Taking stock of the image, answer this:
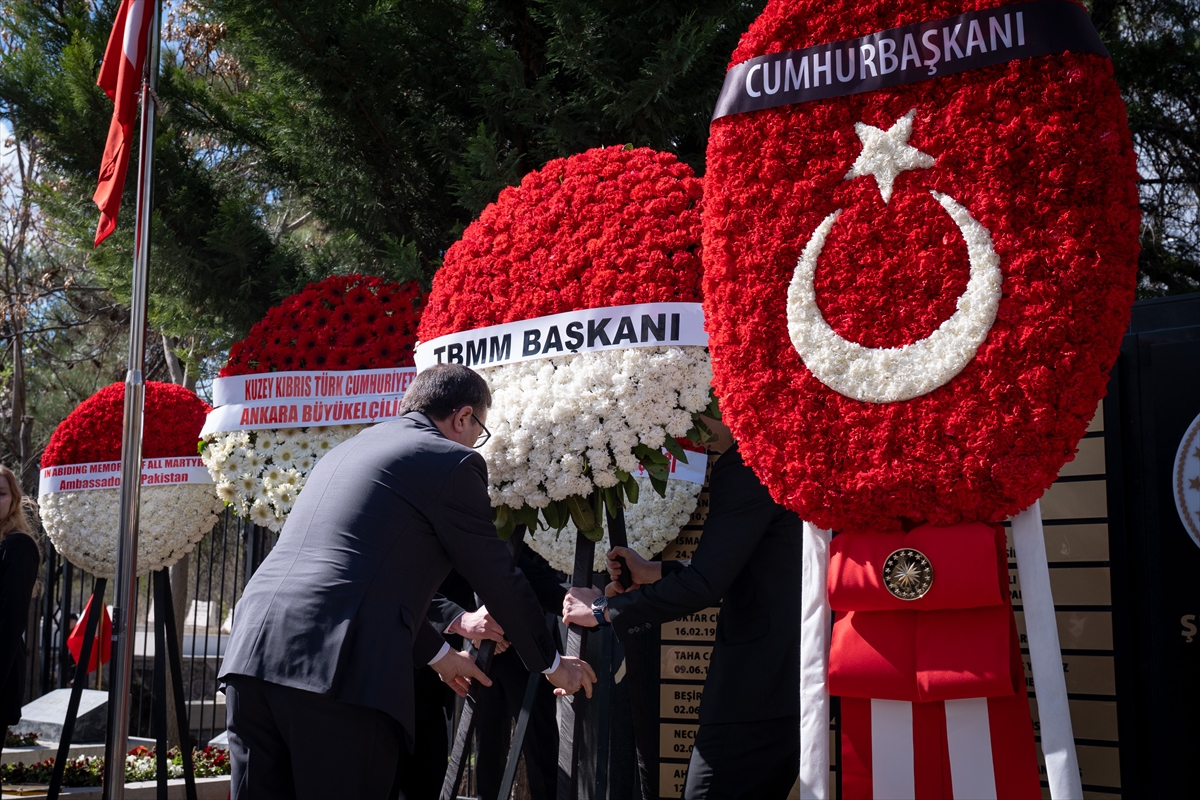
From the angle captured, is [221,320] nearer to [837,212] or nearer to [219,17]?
[219,17]

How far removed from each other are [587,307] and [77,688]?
13.6ft

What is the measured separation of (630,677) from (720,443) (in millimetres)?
754

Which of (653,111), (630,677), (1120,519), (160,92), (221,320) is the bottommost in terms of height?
(630,677)

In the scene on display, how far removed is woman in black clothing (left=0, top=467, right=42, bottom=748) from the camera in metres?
5.02

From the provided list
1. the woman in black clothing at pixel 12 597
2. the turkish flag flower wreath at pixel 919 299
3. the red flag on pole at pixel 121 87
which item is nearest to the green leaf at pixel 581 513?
the turkish flag flower wreath at pixel 919 299

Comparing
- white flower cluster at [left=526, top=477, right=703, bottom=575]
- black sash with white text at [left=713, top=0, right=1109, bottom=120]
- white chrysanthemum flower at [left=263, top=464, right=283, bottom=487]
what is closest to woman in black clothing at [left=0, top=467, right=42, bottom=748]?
white chrysanthemum flower at [left=263, top=464, right=283, bottom=487]

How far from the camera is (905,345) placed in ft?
7.57

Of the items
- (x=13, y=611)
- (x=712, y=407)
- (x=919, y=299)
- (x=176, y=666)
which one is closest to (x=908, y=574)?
(x=919, y=299)

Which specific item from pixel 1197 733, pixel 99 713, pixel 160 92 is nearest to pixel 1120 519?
pixel 1197 733

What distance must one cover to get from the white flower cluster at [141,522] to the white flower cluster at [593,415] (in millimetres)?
3039

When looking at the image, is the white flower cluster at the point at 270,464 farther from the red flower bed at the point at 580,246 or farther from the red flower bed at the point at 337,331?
the red flower bed at the point at 580,246

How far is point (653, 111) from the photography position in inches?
213

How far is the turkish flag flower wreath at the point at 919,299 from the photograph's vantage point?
85.8 inches

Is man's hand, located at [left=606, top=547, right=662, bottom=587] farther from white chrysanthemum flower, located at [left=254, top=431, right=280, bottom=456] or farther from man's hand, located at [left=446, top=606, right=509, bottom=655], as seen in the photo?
white chrysanthemum flower, located at [left=254, top=431, right=280, bottom=456]
